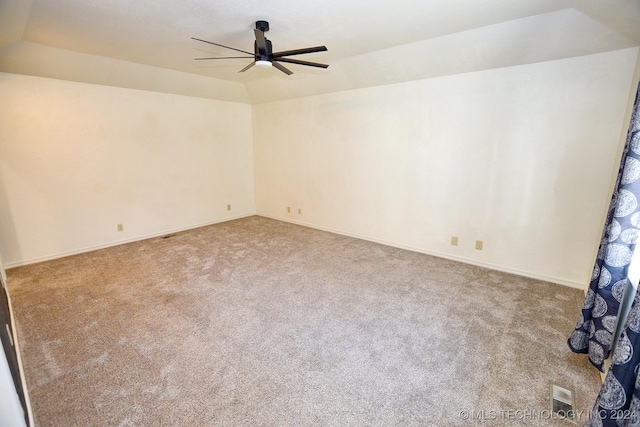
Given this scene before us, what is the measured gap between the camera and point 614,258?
1.63 m

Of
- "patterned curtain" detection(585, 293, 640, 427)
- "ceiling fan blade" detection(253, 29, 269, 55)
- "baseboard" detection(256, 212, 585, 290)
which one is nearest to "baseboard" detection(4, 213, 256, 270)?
"baseboard" detection(256, 212, 585, 290)

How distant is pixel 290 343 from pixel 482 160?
9.90 ft

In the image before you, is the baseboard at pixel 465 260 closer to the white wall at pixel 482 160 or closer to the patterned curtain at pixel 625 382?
the white wall at pixel 482 160

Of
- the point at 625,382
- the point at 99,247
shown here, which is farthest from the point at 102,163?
the point at 625,382

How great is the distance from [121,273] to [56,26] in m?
2.59

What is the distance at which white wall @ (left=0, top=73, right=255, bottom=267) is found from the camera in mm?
3434

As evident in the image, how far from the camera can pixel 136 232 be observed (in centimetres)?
449

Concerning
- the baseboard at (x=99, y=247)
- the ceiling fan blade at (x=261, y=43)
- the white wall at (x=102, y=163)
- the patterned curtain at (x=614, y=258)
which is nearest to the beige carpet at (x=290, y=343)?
the baseboard at (x=99, y=247)

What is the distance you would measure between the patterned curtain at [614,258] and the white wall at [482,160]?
4.59 ft

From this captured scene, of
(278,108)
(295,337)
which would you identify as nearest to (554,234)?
(295,337)

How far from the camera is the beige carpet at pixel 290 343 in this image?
63.6 inches

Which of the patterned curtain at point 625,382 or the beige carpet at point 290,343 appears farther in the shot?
the beige carpet at point 290,343

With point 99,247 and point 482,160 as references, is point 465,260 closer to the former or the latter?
point 482,160

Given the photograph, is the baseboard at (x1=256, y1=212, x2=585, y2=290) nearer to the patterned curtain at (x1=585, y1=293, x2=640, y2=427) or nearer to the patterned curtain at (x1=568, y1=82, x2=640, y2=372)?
the patterned curtain at (x1=568, y1=82, x2=640, y2=372)
